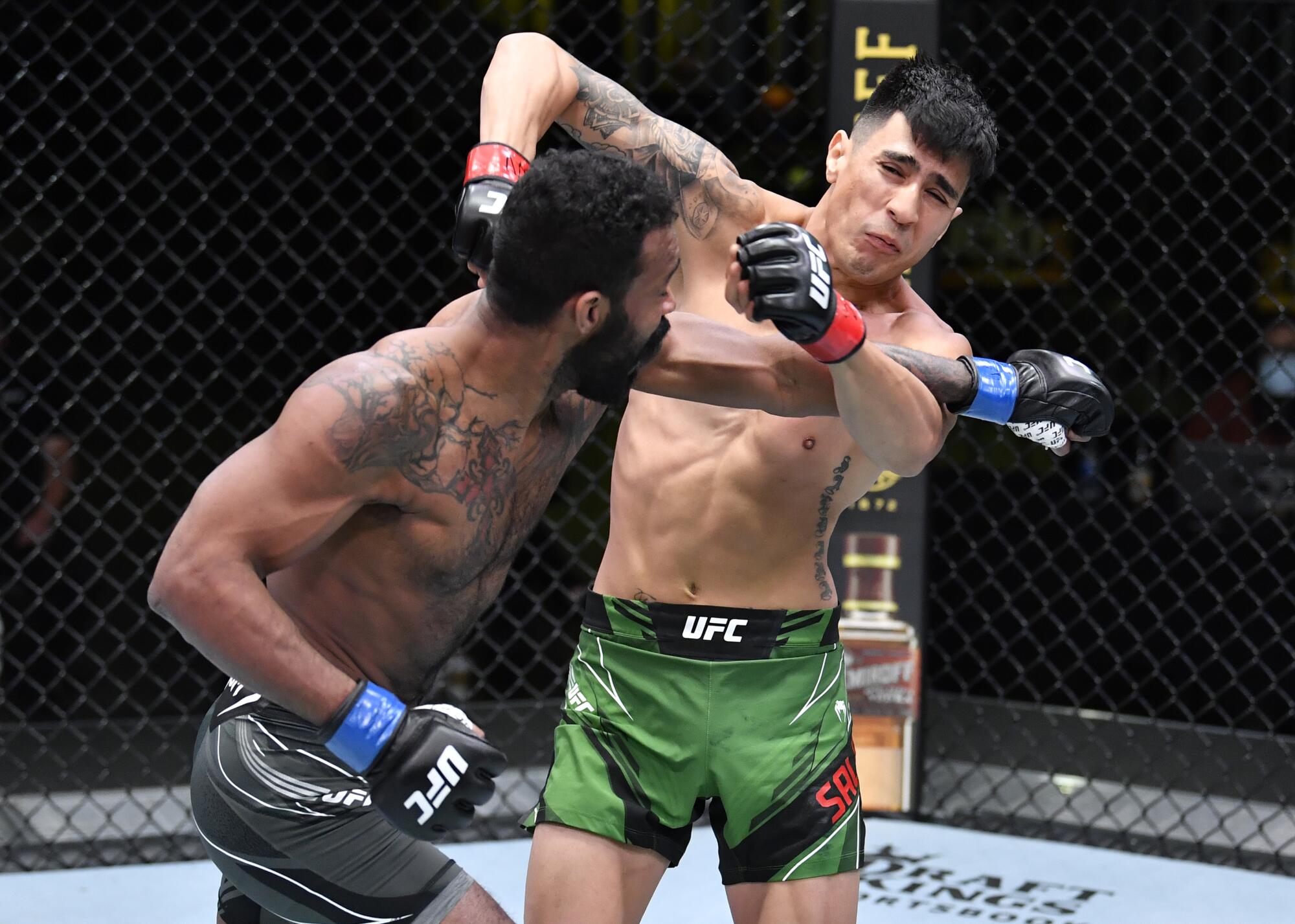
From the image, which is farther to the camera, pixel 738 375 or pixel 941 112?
pixel 941 112

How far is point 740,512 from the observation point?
192cm

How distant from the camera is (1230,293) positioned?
388 centimetres

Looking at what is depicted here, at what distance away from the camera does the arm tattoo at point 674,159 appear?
2.11 meters

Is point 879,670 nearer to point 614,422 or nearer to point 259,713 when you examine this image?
point 614,422

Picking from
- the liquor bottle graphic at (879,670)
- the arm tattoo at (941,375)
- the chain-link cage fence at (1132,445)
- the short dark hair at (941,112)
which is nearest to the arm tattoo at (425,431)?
the arm tattoo at (941,375)

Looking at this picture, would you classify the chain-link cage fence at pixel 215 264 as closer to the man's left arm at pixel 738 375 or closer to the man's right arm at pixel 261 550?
the man's left arm at pixel 738 375

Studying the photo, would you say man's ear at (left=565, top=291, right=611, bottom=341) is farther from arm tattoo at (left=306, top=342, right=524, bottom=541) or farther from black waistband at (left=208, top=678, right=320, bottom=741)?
black waistband at (left=208, top=678, right=320, bottom=741)

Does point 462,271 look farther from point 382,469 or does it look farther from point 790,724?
point 382,469

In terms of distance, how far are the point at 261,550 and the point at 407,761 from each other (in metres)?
0.25

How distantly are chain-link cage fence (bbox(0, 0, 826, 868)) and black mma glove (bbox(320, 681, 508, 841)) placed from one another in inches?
87.4

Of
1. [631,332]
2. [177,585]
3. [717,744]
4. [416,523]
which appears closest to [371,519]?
[416,523]

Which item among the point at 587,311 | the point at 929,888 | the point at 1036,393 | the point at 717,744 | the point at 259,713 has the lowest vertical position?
the point at 929,888

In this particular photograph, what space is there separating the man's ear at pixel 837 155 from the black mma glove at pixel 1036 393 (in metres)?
0.35

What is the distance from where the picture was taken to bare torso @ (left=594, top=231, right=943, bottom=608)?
1.92 metres
